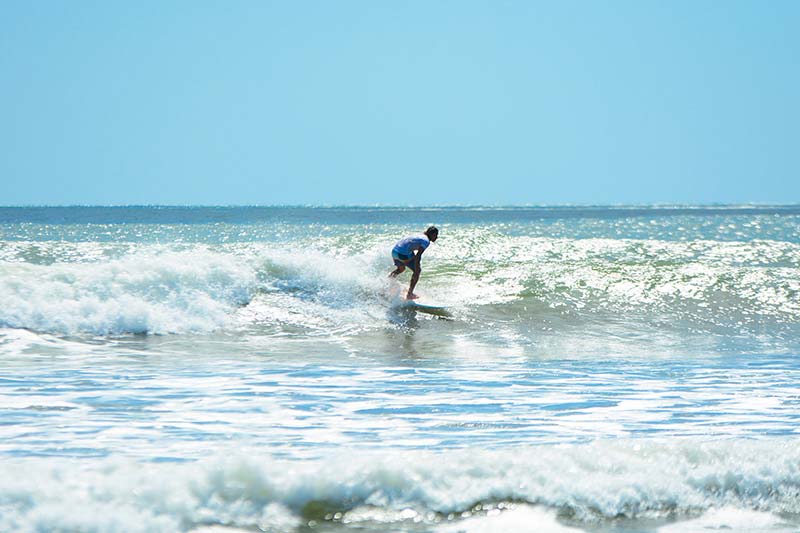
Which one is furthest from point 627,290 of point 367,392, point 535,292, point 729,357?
point 367,392

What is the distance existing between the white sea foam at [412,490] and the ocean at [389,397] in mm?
13

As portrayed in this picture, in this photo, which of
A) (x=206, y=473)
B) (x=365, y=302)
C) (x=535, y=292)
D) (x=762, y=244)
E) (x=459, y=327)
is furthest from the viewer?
(x=762, y=244)

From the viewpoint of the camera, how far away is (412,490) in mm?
4922

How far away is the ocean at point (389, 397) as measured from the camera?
479cm

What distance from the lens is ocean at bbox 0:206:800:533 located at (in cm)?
479

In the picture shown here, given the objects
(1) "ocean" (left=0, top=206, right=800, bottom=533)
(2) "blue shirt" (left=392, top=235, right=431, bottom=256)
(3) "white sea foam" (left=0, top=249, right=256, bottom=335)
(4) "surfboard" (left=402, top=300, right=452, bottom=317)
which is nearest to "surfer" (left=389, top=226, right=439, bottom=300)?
(2) "blue shirt" (left=392, top=235, right=431, bottom=256)

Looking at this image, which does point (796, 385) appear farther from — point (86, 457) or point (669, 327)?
point (86, 457)

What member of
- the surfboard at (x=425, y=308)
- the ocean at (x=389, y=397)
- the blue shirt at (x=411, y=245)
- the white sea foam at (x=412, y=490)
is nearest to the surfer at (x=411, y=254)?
the blue shirt at (x=411, y=245)

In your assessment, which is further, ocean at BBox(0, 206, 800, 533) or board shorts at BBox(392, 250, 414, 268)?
board shorts at BBox(392, 250, 414, 268)

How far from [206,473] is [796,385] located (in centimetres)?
629

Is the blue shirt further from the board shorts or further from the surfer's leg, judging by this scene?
the surfer's leg

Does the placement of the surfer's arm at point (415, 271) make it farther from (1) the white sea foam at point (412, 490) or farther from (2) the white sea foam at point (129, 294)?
(1) the white sea foam at point (412, 490)

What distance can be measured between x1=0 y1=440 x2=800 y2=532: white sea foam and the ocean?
13mm

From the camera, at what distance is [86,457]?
5.50 meters
